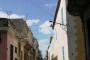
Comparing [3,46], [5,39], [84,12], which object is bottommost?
[3,46]

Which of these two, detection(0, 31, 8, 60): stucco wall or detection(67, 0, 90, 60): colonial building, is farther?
detection(0, 31, 8, 60): stucco wall

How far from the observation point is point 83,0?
12.1 metres

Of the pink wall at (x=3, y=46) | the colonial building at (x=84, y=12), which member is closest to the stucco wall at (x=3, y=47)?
the pink wall at (x=3, y=46)

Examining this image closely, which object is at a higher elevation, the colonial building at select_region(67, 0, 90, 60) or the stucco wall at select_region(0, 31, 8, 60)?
the colonial building at select_region(67, 0, 90, 60)

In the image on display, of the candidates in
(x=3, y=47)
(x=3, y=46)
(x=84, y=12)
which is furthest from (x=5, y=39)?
(x=84, y=12)

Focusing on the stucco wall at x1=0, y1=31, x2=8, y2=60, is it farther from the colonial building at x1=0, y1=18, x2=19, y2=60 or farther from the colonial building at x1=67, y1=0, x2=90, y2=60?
the colonial building at x1=67, y1=0, x2=90, y2=60

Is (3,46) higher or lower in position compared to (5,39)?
lower

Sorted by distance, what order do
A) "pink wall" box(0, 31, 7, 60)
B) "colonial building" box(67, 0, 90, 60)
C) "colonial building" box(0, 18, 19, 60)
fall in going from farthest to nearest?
"colonial building" box(0, 18, 19, 60) → "pink wall" box(0, 31, 7, 60) → "colonial building" box(67, 0, 90, 60)

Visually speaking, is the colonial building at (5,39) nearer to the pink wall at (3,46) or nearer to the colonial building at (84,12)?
the pink wall at (3,46)

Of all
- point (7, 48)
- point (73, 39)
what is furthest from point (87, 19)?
point (7, 48)

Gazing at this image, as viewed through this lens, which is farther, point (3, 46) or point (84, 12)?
point (3, 46)

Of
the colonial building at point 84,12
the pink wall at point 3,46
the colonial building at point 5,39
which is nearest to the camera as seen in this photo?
the colonial building at point 84,12

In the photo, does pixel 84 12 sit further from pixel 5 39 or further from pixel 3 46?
pixel 3 46

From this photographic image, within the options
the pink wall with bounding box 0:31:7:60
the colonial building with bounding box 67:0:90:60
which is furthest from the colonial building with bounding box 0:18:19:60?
the colonial building with bounding box 67:0:90:60
